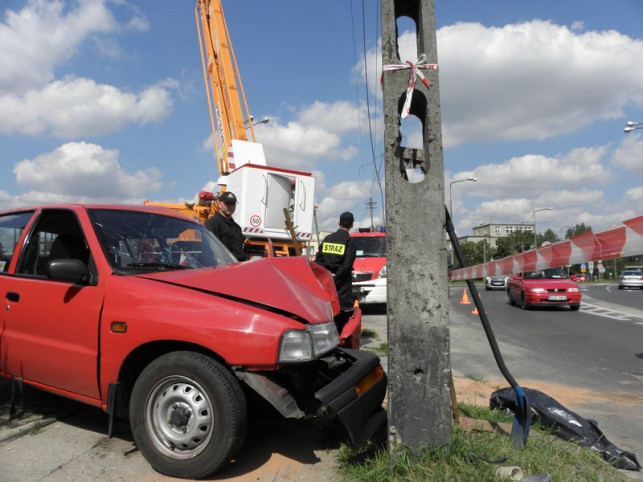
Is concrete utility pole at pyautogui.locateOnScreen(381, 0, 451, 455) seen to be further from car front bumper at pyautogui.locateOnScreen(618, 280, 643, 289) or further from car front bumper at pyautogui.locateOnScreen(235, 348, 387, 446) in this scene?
car front bumper at pyautogui.locateOnScreen(618, 280, 643, 289)

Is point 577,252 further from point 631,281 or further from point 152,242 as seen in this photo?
point 631,281

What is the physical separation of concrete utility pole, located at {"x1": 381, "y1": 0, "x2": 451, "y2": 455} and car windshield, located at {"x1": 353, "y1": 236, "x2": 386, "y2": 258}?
33.2 feet

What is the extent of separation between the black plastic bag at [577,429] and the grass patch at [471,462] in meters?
0.20

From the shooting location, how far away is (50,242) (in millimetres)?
4016

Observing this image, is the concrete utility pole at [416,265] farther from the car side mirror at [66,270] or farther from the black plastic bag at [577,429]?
the car side mirror at [66,270]

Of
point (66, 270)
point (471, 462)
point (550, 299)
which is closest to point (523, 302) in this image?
point (550, 299)

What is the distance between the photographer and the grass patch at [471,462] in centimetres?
272

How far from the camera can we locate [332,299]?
12.6ft

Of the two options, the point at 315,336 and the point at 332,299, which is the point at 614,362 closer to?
the point at 332,299

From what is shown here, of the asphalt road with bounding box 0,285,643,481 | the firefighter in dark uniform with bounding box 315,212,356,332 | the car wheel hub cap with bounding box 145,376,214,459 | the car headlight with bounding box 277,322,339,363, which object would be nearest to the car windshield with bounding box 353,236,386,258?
the asphalt road with bounding box 0,285,643,481

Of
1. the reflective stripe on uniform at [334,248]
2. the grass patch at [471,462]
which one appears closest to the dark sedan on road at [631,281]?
the reflective stripe on uniform at [334,248]

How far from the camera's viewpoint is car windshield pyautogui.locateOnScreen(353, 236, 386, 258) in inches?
522

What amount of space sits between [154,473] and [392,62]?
3.00 metres

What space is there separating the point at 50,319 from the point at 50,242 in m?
0.81
